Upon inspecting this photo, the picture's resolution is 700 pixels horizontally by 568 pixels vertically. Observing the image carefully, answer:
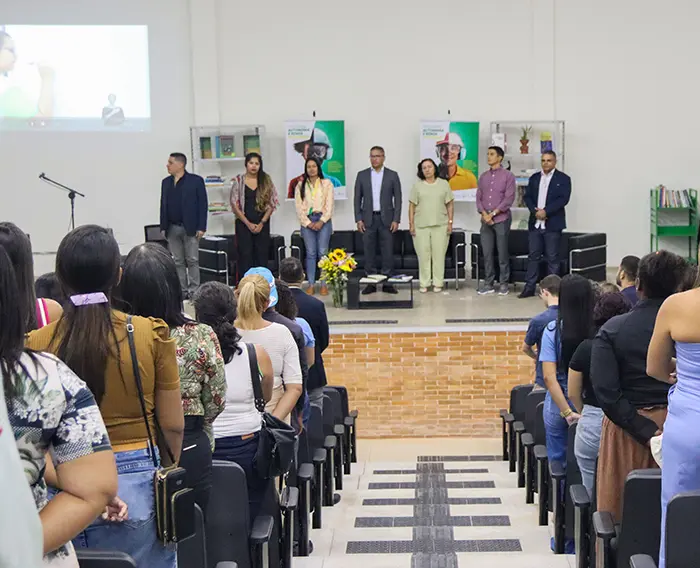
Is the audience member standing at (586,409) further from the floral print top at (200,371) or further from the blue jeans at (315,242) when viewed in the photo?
the blue jeans at (315,242)

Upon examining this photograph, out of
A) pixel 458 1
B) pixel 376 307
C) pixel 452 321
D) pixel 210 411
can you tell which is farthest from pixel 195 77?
pixel 210 411

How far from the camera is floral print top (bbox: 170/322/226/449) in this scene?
2.79m

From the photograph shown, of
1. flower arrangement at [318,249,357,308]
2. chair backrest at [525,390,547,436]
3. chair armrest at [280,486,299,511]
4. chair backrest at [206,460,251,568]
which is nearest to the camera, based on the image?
chair backrest at [206,460,251,568]

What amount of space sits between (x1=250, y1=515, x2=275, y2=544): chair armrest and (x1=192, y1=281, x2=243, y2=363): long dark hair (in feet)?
1.79

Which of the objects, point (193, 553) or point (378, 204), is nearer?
point (193, 553)

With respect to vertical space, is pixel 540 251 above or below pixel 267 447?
above

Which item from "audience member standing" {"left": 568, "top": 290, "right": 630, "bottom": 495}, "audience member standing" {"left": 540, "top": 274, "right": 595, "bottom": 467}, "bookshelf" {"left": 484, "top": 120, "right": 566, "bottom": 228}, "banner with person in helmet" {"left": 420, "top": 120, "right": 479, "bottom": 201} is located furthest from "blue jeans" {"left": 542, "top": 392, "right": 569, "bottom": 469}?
"banner with person in helmet" {"left": 420, "top": 120, "right": 479, "bottom": 201}

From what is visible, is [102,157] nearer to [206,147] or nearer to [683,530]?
[206,147]

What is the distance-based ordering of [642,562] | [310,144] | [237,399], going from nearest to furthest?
[642,562], [237,399], [310,144]

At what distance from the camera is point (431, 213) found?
11.2 metres

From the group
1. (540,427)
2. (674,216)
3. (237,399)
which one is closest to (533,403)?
(540,427)

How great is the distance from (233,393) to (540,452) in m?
1.95

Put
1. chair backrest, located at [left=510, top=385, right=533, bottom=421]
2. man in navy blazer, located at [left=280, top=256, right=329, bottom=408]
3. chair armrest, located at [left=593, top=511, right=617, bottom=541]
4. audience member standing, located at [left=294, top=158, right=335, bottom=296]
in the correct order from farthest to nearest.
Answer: audience member standing, located at [left=294, top=158, right=335, bottom=296] < chair backrest, located at [left=510, top=385, right=533, bottom=421] < man in navy blazer, located at [left=280, top=256, right=329, bottom=408] < chair armrest, located at [left=593, top=511, right=617, bottom=541]

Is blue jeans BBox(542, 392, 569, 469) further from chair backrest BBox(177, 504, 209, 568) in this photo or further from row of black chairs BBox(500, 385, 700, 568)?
chair backrest BBox(177, 504, 209, 568)
